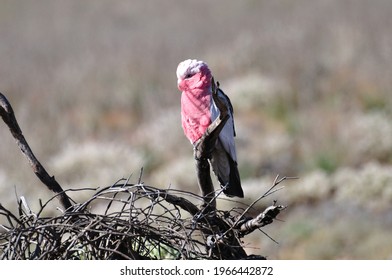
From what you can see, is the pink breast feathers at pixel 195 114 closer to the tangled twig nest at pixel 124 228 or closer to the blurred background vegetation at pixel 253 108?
the tangled twig nest at pixel 124 228

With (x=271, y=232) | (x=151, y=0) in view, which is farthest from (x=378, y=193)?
(x=151, y=0)

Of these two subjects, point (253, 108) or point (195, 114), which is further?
point (253, 108)

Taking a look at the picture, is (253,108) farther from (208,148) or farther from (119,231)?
(119,231)

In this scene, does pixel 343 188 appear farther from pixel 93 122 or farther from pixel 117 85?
pixel 117 85

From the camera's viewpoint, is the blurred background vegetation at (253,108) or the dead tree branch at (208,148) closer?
the dead tree branch at (208,148)

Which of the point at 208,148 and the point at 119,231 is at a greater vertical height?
the point at 208,148

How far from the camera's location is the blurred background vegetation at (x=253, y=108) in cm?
1273

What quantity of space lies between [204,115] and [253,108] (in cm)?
1175

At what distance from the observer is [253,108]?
15.7 meters

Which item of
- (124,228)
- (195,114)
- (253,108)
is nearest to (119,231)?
(124,228)

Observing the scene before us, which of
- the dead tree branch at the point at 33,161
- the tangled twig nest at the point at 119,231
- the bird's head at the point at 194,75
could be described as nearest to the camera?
the tangled twig nest at the point at 119,231

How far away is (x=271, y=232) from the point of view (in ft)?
40.5

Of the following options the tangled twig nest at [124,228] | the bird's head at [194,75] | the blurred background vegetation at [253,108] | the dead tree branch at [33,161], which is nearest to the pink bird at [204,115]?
the bird's head at [194,75]

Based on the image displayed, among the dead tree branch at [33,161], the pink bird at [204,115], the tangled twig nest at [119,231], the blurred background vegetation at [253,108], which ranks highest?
the blurred background vegetation at [253,108]
